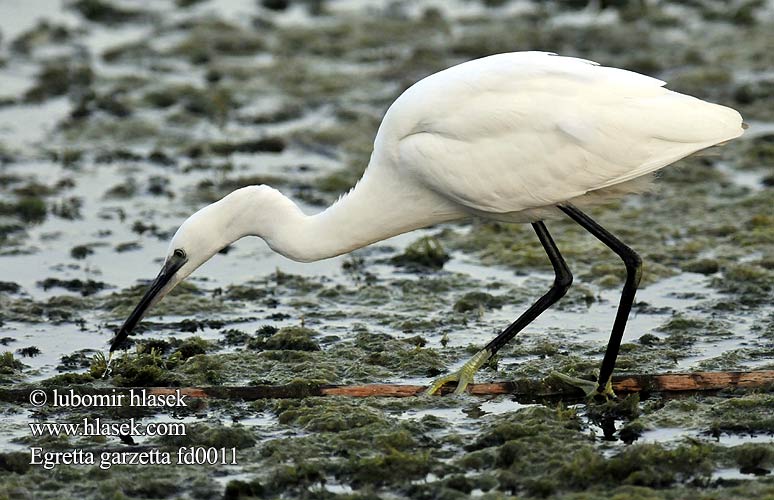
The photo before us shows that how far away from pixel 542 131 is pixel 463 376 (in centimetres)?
154

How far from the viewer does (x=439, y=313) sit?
397 inches

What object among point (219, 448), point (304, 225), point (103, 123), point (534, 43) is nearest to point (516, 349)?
point (304, 225)

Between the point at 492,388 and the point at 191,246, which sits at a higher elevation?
the point at 191,246

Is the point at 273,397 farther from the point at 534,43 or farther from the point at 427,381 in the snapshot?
the point at 534,43

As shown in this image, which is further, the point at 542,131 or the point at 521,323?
the point at 521,323

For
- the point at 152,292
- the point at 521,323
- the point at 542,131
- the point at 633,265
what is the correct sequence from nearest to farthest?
the point at 542,131, the point at 633,265, the point at 152,292, the point at 521,323

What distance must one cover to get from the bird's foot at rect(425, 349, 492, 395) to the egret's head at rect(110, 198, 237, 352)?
1.53 metres

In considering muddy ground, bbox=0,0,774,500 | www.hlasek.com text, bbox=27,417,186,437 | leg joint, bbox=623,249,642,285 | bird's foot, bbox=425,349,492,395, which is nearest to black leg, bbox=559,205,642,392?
leg joint, bbox=623,249,642,285

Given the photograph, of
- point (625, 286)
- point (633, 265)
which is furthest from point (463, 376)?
point (633, 265)

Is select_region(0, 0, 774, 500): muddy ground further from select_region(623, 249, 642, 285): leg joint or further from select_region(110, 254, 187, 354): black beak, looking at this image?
select_region(623, 249, 642, 285): leg joint

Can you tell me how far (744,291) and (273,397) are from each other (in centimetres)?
384

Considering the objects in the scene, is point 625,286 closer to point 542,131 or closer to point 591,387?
point 591,387

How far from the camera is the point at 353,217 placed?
8.45 meters

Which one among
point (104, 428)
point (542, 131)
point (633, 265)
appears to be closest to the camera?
point (104, 428)
